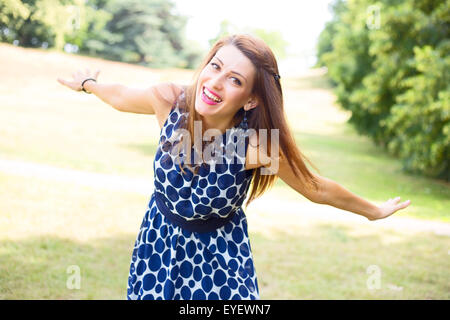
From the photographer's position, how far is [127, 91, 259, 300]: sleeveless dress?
2209 mm

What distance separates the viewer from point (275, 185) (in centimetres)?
955

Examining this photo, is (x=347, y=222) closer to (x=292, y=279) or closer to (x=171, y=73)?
(x=292, y=279)

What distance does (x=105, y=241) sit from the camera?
504cm

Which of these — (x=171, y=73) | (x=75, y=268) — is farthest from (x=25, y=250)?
(x=171, y=73)

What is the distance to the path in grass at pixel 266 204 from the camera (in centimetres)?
691

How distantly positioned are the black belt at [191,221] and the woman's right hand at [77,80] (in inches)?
37.1

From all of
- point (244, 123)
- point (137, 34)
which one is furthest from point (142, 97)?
point (137, 34)

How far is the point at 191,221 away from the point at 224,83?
26.5 inches

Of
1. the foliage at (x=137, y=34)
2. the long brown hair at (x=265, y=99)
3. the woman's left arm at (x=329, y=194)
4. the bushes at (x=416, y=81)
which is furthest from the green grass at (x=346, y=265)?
the foliage at (x=137, y=34)

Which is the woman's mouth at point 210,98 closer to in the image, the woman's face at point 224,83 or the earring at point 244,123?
the woman's face at point 224,83

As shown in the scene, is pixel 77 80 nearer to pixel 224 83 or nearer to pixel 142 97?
pixel 142 97

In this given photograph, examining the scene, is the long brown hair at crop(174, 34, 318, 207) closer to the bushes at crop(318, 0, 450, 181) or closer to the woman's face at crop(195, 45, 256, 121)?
the woman's face at crop(195, 45, 256, 121)

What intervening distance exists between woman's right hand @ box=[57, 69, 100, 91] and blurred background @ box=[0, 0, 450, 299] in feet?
0.59
